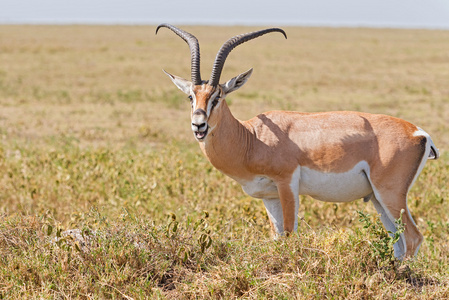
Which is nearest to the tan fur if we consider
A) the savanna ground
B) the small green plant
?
the savanna ground

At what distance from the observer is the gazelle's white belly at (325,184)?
5.49 metres

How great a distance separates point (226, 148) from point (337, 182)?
1.12 meters

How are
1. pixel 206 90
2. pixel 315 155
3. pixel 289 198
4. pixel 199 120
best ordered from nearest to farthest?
1. pixel 199 120
2. pixel 206 90
3. pixel 289 198
4. pixel 315 155

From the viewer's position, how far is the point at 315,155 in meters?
5.51

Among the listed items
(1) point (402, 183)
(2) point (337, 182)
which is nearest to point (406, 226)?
(1) point (402, 183)

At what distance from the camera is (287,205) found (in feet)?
17.8

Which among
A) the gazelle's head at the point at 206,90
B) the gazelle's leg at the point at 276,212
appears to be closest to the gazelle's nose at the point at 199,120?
the gazelle's head at the point at 206,90

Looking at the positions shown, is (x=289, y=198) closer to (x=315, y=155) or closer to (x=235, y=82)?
(x=315, y=155)

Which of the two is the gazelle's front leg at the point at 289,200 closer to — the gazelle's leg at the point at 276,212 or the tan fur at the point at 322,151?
the tan fur at the point at 322,151

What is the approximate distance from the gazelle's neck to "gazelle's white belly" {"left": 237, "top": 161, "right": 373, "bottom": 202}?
16 cm

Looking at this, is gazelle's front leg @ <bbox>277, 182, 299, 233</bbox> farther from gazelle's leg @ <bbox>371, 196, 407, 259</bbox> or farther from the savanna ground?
gazelle's leg @ <bbox>371, 196, 407, 259</bbox>

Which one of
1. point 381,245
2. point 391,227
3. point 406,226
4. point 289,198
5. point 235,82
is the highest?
point 235,82

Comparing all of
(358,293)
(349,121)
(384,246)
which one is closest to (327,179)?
(349,121)

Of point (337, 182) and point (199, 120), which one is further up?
point (199, 120)
